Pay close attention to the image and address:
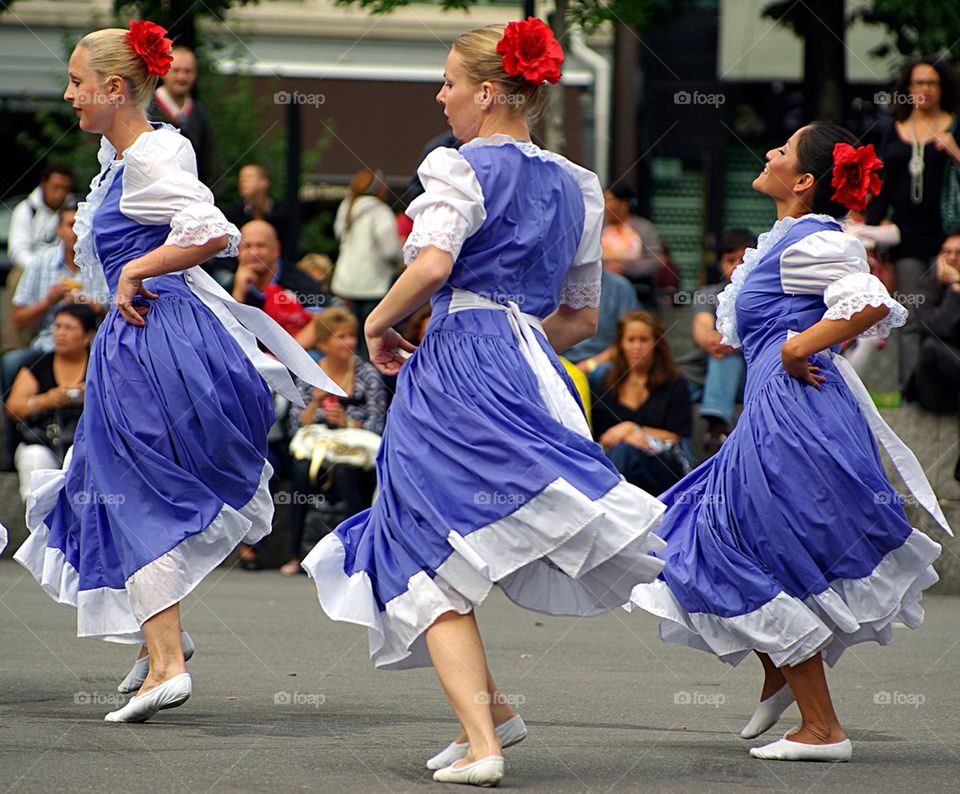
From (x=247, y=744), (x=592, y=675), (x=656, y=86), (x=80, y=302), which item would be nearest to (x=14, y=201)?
(x=656, y=86)

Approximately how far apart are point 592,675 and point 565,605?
8.05 feet

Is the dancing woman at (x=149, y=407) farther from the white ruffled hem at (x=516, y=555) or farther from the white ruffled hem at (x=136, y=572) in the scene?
the white ruffled hem at (x=516, y=555)

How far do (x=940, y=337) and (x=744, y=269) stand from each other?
4.94 m

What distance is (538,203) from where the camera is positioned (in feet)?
17.2

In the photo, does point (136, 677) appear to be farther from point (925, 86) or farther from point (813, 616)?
point (925, 86)

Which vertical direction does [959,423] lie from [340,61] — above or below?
below

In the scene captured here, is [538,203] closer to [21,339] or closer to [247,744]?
[247,744]

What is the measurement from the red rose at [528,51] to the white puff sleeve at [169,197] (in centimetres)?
132

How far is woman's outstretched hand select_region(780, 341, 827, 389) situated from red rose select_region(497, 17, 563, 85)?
1.14 meters

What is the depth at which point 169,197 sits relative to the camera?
612cm

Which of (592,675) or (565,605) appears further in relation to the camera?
(592,675)

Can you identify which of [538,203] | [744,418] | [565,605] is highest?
[538,203]

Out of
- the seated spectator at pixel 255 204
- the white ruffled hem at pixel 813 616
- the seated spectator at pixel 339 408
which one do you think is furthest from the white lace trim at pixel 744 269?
the seated spectator at pixel 255 204

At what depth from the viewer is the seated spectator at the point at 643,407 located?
10875 mm
